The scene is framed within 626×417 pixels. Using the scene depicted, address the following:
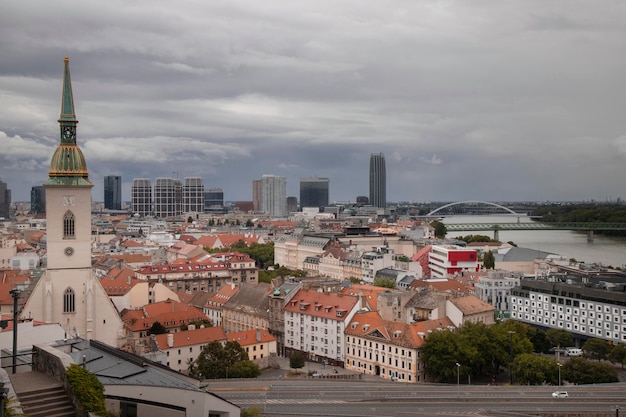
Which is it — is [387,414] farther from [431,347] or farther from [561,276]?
[561,276]

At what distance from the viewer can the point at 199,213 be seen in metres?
199

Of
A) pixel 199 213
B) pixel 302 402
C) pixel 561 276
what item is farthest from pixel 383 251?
pixel 199 213

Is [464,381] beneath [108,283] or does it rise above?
beneath

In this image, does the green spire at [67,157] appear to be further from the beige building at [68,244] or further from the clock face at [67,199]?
the clock face at [67,199]

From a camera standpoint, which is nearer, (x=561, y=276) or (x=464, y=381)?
(x=464, y=381)

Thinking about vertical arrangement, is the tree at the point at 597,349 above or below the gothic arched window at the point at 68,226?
below

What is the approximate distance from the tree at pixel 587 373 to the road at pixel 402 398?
3.34 m

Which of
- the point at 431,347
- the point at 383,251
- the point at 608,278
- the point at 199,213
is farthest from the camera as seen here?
the point at 199,213

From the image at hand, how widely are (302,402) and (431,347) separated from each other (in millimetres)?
10191

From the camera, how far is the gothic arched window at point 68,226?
91.8 ft

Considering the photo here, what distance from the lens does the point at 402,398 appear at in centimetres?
2400

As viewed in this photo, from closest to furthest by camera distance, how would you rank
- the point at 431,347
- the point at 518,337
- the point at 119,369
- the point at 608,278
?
the point at 119,369 < the point at 431,347 < the point at 518,337 < the point at 608,278

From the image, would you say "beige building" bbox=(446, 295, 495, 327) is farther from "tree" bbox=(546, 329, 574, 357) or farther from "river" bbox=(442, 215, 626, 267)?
"river" bbox=(442, 215, 626, 267)

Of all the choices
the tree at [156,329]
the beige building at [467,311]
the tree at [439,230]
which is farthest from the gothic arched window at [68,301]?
the tree at [439,230]
